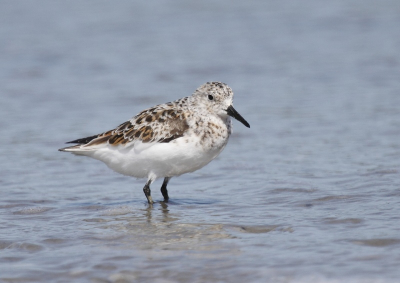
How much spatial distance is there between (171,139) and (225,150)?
3.19 metres

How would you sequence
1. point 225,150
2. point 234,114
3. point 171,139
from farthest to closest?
1. point 225,150
2. point 234,114
3. point 171,139

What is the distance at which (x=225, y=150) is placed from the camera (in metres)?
11.7

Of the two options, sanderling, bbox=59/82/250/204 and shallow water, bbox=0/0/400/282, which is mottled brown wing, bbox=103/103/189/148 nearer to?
sanderling, bbox=59/82/250/204

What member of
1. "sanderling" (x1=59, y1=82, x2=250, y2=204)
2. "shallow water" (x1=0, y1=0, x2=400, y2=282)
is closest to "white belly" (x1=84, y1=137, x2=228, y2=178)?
"sanderling" (x1=59, y1=82, x2=250, y2=204)

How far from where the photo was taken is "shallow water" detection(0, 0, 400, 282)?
22.0ft

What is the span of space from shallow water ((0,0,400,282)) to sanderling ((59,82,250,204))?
0.57 metres

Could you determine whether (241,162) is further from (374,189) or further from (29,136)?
(29,136)

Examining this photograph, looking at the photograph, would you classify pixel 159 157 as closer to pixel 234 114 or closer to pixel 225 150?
pixel 234 114

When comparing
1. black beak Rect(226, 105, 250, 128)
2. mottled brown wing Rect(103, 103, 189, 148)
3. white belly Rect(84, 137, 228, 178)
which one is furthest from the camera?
black beak Rect(226, 105, 250, 128)

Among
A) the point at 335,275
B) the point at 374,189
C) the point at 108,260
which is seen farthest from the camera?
the point at 374,189

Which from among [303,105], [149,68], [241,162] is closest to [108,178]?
[241,162]

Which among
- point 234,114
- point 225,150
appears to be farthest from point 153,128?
point 225,150

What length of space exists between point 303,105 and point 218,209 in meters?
5.77

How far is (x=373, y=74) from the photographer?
15.6m
